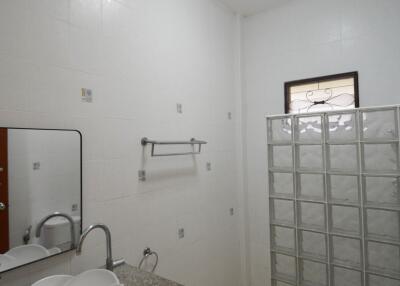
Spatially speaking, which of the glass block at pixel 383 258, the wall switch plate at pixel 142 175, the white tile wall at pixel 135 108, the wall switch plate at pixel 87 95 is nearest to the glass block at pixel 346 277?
the glass block at pixel 383 258

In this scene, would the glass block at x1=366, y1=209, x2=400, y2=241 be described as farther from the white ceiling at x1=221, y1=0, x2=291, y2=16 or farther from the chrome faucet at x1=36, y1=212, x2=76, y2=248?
the white ceiling at x1=221, y1=0, x2=291, y2=16

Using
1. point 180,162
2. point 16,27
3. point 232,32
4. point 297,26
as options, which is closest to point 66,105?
point 16,27

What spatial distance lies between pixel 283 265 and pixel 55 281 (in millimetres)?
1733

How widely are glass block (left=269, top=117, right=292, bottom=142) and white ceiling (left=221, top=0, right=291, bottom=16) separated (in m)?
1.17

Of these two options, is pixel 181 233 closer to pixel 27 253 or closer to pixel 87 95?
pixel 27 253

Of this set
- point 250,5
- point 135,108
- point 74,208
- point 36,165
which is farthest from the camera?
point 250,5

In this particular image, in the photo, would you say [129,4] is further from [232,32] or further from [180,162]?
[232,32]

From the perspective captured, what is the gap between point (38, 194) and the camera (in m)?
1.08

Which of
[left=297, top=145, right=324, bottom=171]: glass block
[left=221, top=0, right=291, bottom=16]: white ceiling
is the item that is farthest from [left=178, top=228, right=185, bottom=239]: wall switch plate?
Result: [left=221, top=0, right=291, bottom=16]: white ceiling

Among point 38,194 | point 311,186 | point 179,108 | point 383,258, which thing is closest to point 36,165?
point 38,194

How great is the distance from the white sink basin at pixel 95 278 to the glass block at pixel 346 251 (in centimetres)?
161

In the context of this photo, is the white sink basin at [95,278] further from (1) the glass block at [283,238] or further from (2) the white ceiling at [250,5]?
(2) the white ceiling at [250,5]

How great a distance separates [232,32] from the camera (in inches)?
100

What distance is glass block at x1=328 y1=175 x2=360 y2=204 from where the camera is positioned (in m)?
1.80
